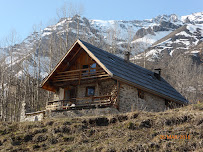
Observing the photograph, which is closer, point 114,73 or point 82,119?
point 82,119

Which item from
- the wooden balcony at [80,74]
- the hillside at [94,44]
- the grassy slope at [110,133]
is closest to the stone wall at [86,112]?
the wooden balcony at [80,74]

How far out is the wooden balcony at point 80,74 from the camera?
1852 cm

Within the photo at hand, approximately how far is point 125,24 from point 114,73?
106 meters

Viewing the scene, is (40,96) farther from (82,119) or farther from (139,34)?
(139,34)

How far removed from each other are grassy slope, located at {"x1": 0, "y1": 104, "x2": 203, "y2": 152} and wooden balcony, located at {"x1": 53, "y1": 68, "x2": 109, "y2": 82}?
6057mm

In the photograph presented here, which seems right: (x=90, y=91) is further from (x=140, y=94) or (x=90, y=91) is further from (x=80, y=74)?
(x=140, y=94)

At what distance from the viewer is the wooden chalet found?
17.5 meters

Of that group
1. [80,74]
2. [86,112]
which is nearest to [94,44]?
[80,74]

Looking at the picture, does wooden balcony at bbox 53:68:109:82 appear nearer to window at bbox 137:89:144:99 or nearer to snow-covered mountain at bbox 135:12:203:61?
window at bbox 137:89:144:99

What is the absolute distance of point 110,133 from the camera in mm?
10797

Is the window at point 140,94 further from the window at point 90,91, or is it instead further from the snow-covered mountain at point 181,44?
the snow-covered mountain at point 181,44

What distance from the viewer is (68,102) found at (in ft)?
66.0

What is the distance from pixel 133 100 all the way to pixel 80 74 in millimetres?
4031

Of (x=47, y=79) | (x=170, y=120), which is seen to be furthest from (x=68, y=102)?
(x=170, y=120)
